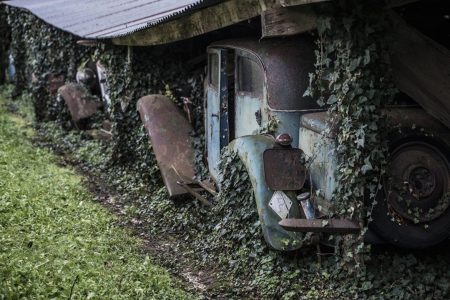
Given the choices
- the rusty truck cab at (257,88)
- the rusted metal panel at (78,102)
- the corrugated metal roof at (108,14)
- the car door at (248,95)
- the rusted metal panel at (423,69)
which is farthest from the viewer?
the rusted metal panel at (78,102)

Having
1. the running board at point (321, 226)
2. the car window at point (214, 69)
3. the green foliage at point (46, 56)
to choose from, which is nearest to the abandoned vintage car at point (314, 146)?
the running board at point (321, 226)

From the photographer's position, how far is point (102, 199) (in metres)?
8.32

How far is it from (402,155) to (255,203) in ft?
5.09

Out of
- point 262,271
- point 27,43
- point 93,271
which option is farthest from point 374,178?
point 27,43

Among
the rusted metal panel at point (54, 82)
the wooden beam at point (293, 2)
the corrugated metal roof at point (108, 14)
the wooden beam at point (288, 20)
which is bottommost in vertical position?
the rusted metal panel at point (54, 82)

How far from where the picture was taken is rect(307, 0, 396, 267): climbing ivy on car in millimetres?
4816

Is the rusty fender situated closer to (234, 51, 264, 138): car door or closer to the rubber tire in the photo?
(234, 51, 264, 138): car door

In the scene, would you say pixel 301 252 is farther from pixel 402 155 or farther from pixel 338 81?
pixel 338 81

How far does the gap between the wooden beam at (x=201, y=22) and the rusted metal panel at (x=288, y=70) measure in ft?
1.48

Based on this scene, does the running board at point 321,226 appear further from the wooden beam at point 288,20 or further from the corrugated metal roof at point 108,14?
the corrugated metal roof at point 108,14

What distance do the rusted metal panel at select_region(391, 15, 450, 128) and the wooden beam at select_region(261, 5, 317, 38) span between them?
2.54ft

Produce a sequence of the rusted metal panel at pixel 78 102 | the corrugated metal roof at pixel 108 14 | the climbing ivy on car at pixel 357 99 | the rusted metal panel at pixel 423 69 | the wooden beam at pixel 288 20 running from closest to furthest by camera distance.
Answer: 1. the climbing ivy on car at pixel 357 99
2. the rusted metal panel at pixel 423 69
3. the wooden beam at pixel 288 20
4. the corrugated metal roof at pixel 108 14
5. the rusted metal panel at pixel 78 102

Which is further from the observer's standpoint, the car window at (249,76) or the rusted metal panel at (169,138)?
the rusted metal panel at (169,138)

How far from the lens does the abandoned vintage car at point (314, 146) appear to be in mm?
5109
